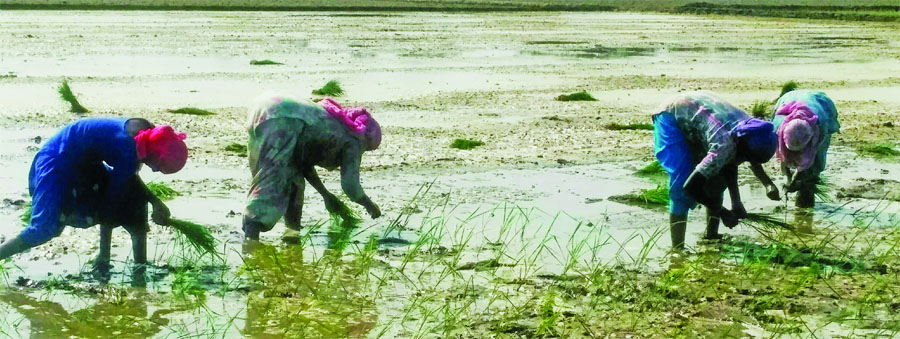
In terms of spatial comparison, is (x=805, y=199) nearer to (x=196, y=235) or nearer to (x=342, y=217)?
(x=342, y=217)

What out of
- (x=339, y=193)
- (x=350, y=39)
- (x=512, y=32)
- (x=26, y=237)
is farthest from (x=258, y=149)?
(x=512, y=32)

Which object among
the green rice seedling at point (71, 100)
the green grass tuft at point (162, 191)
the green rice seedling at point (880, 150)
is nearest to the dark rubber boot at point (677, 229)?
the green grass tuft at point (162, 191)

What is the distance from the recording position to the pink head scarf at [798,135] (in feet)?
24.2

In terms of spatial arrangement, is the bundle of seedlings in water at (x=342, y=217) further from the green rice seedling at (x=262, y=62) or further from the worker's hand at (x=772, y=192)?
the green rice seedling at (x=262, y=62)

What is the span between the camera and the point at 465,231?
23.8 ft

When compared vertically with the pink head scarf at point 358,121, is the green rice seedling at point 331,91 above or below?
below

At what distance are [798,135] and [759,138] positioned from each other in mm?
1178

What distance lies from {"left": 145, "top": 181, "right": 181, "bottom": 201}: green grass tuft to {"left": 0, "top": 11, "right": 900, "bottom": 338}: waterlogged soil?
0.24 ft

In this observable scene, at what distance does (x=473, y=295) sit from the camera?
19.0ft

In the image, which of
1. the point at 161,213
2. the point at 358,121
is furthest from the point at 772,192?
the point at 161,213

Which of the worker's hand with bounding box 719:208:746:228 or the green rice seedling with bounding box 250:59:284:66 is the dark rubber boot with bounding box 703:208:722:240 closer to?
the worker's hand with bounding box 719:208:746:228

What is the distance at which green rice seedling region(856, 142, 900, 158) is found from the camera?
10.4 m

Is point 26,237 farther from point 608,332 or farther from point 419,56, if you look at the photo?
point 419,56

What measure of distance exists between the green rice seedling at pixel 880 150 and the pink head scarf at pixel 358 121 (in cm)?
552
